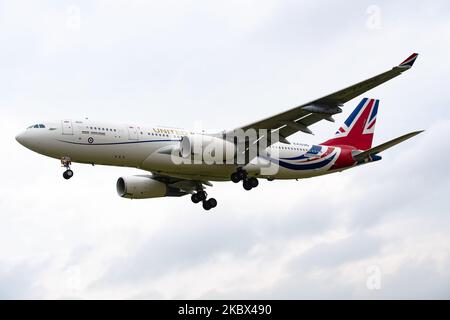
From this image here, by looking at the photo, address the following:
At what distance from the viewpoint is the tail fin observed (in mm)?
58438

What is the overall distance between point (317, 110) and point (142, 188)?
14496mm


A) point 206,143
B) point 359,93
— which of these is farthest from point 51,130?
point 359,93

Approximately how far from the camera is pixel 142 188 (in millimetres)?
56219

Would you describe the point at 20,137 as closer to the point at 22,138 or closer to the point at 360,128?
the point at 22,138

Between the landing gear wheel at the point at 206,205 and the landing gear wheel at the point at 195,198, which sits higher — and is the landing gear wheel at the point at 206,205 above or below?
below

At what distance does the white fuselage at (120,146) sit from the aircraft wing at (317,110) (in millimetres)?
3424

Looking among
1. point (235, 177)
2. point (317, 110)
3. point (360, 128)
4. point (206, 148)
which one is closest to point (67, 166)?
point (206, 148)

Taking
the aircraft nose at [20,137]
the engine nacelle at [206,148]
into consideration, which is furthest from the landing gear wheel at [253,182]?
the aircraft nose at [20,137]

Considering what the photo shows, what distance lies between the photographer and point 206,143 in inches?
1966

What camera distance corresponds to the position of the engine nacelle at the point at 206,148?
4950 cm

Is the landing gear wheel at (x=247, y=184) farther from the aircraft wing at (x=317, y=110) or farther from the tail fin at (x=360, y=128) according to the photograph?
the tail fin at (x=360, y=128)

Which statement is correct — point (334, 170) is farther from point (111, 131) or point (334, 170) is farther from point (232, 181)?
point (111, 131)

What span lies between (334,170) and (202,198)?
→ 8858 mm

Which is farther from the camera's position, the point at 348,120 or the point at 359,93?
the point at 348,120
